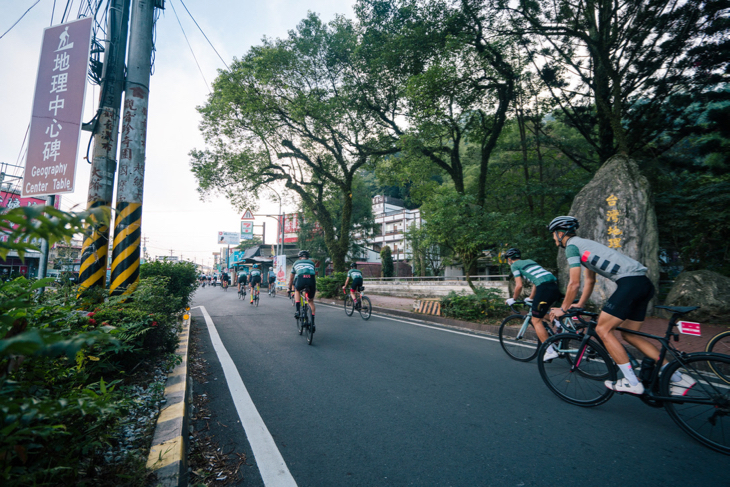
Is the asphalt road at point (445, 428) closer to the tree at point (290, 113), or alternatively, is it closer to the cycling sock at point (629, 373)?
the cycling sock at point (629, 373)

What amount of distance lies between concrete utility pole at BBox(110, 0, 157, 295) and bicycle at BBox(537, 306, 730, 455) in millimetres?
6408

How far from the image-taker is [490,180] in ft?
63.9

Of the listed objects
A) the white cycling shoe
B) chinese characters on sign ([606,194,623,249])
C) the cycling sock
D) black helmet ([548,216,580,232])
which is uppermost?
chinese characters on sign ([606,194,623,249])

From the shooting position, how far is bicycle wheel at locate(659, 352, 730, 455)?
2795 millimetres

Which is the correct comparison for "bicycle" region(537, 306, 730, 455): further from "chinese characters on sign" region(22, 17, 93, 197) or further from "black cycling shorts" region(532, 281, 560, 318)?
"chinese characters on sign" region(22, 17, 93, 197)

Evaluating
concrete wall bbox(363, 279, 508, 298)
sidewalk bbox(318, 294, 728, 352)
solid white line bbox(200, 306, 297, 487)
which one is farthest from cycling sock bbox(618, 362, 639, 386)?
concrete wall bbox(363, 279, 508, 298)

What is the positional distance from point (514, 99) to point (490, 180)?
4755mm

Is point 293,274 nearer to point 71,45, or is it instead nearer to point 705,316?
point 71,45

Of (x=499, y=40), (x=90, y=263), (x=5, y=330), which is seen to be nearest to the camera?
(x=5, y=330)

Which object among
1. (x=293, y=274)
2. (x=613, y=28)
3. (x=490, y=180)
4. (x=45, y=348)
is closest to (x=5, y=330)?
(x=45, y=348)

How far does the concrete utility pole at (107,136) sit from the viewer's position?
20.1 ft

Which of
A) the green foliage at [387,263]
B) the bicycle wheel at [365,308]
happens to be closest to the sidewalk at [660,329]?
the bicycle wheel at [365,308]

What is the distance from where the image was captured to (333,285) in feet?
64.1

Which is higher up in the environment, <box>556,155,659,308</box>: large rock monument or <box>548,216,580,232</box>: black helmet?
<box>556,155,659,308</box>: large rock monument
